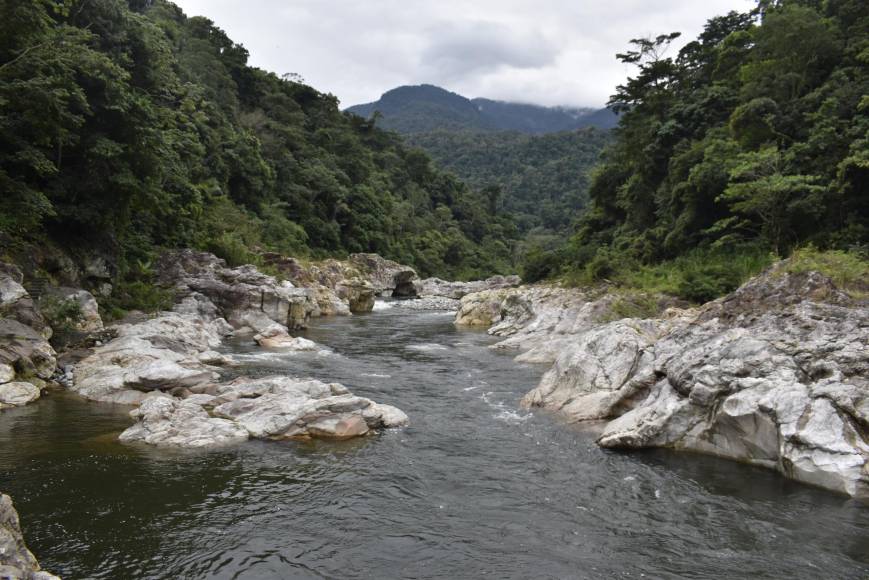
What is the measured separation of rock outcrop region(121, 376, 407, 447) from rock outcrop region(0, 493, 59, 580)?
5281 millimetres

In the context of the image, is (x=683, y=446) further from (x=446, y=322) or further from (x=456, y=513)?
(x=446, y=322)

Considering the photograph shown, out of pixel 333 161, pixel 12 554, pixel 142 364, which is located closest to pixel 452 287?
pixel 333 161

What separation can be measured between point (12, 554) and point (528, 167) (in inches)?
5690

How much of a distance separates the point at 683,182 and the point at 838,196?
920 cm

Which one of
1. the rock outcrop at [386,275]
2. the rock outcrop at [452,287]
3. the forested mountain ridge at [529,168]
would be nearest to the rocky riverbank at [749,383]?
the rock outcrop at [386,275]

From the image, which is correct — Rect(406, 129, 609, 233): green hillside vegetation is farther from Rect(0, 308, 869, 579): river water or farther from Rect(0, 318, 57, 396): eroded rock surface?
Rect(0, 308, 869, 579): river water

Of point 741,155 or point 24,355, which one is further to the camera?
point 741,155

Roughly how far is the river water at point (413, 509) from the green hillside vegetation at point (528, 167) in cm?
10473

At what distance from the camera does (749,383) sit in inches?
412

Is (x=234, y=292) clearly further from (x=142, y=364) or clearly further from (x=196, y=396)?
(x=196, y=396)

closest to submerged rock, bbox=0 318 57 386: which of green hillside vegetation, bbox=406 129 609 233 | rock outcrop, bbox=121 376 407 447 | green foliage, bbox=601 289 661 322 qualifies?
rock outcrop, bbox=121 376 407 447

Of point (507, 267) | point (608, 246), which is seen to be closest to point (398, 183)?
point (507, 267)

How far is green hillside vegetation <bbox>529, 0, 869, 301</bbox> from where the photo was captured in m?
21.6

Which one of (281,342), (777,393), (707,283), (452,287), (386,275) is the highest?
(707,283)
